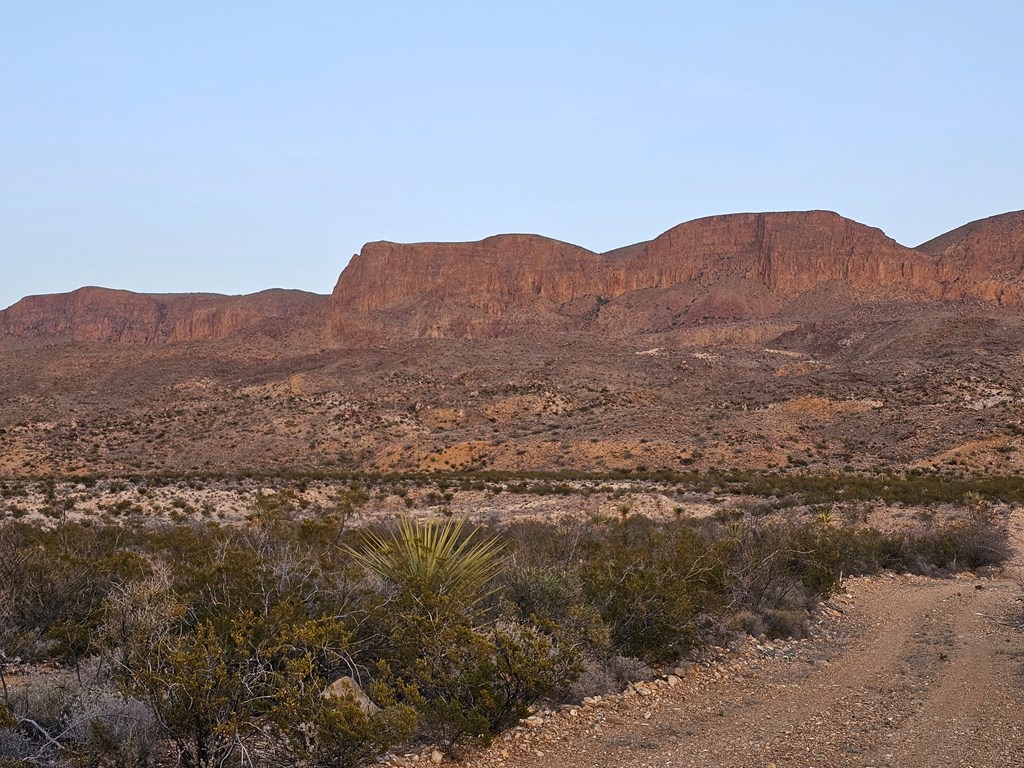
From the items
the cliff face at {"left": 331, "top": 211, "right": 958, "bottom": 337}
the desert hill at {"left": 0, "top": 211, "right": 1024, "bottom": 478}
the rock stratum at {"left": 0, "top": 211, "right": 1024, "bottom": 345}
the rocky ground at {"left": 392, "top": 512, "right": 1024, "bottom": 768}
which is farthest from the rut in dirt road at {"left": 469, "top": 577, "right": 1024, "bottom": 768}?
the cliff face at {"left": 331, "top": 211, "right": 958, "bottom": 337}

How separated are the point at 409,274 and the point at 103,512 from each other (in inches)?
4736

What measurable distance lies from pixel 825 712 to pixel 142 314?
17095cm

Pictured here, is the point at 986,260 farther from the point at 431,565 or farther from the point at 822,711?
the point at 431,565

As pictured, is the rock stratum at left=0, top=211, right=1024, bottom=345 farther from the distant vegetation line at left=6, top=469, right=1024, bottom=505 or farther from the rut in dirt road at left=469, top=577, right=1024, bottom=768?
the rut in dirt road at left=469, top=577, right=1024, bottom=768

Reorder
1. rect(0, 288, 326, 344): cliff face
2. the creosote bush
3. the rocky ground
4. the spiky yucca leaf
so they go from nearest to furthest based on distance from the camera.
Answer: the creosote bush → the rocky ground → the spiky yucca leaf → rect(0, 288, 326, 344): cliff face

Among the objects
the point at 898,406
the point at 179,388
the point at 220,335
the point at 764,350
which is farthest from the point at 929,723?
the point at 220,335

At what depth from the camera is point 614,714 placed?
283 inches

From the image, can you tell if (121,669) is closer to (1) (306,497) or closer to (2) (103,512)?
(2) (103,512)

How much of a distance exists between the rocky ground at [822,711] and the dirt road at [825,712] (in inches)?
0.6

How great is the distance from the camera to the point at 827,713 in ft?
23.6

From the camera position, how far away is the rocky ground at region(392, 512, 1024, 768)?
20.3 feet

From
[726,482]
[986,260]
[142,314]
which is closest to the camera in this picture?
[726,482]

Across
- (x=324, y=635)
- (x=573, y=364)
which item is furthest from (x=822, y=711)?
(x=573, y=364)

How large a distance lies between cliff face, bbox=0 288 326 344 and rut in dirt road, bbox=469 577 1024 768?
142 meters
